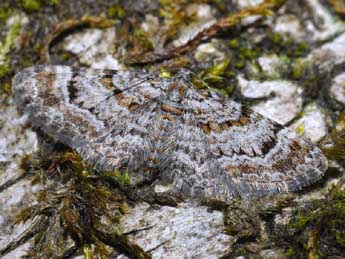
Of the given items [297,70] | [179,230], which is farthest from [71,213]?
[297,70]

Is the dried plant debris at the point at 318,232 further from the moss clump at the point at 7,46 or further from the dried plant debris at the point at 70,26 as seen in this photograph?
the moss clump at the point at 7,46

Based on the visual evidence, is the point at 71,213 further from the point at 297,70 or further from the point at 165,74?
the point at 297,70

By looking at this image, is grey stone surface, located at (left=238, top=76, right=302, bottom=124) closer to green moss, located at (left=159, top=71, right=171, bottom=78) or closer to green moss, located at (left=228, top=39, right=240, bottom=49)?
green moss, located at (left=228, top=39, right=240, bottom=49)

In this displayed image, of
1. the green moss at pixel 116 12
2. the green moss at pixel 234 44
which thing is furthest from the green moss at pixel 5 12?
the green moss at pixel 234 44

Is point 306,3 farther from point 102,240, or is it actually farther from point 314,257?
point 102,240

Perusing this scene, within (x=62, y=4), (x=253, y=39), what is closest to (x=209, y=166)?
(x=253, y=39)

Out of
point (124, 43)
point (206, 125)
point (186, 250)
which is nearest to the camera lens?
point (186, 250)
